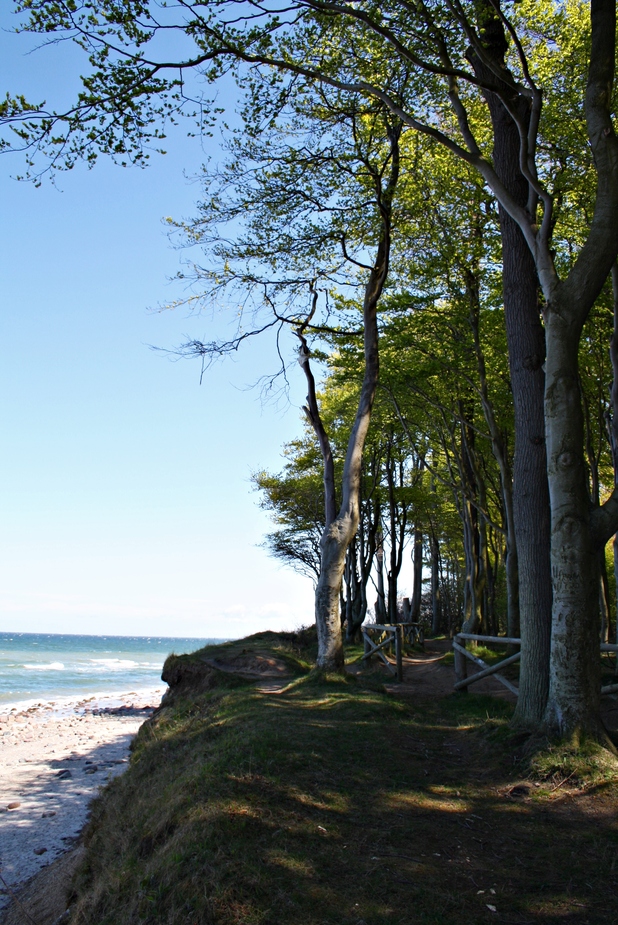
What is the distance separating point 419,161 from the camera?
14.5 meters

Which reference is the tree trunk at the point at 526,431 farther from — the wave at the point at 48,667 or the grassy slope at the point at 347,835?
the wave at the point at 48,667

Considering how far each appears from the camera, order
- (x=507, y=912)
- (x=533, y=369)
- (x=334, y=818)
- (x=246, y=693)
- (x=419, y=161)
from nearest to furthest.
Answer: (x=507, y=912), (x=334, y=818), (x=533, y=369), (x=246, y=693), (x=419, y=161)

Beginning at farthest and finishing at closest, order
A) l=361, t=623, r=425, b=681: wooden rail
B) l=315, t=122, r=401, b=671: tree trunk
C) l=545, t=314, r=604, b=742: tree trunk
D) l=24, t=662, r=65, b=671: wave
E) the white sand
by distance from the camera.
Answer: l=24, t=662, r=65, b=671: wave → l=361, t=623, r=425, b=681: wooden rail → l=315, t=122, r=401, b=671: tree trunk → the white sand → l=545, t=314, r=604, b=742: tree trunk

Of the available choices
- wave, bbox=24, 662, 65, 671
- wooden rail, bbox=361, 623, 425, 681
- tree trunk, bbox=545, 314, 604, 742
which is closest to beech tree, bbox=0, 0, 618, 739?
tree trunk, bbox=545, 314, 604, 742

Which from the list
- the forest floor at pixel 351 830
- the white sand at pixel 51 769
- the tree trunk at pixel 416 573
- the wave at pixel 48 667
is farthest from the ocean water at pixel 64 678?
the forest floor at pixel 351 830

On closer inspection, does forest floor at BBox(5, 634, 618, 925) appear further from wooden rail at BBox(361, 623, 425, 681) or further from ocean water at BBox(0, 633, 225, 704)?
ocean water at BBox(0, 633, 225, 704)

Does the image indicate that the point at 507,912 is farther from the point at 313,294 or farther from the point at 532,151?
the point at 313,294

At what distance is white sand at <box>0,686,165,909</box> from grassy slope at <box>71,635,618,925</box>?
10.1 ft

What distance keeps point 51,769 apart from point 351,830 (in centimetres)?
1381

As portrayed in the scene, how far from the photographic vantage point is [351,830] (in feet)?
15.8

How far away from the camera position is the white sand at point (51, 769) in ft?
33.1

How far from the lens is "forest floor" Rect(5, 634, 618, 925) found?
3.84 meters

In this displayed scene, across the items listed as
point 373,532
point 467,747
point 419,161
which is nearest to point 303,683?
point 467,747

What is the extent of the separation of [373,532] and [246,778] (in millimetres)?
21886
